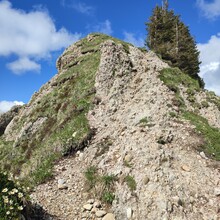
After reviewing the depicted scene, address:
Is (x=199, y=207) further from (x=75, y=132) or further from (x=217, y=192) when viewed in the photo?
(x=75, y=132)

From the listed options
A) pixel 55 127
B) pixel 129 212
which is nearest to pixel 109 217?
pixel 129 212

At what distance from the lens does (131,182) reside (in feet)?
50.5

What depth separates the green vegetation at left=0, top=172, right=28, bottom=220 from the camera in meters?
10.7

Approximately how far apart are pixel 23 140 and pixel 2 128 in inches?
569

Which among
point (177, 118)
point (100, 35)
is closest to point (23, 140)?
point (177, 118)

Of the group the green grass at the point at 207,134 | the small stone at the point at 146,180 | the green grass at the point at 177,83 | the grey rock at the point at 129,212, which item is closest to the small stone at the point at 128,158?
the small stone at the point at 146,180

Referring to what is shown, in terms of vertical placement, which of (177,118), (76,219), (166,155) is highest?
(177,118)

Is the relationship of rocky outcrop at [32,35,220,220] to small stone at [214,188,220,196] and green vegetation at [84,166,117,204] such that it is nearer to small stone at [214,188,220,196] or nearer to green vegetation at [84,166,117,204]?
small stone at [214,188,220,196]

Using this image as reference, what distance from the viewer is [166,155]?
54.3 ft

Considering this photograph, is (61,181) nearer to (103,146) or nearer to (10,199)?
(103,146)

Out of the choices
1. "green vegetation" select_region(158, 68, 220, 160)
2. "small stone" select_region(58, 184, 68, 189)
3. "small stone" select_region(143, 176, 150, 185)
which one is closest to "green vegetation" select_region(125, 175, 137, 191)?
"small stone" select_region(143, 176, 150, 185)

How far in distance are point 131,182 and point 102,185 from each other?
1.88 m

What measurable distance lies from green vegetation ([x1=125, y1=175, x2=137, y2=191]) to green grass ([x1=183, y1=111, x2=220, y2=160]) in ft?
18.2

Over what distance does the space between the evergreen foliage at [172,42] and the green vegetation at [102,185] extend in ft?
120
